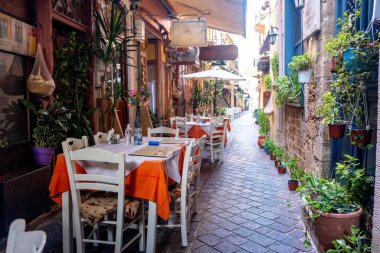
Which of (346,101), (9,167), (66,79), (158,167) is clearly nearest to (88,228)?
(9,167)

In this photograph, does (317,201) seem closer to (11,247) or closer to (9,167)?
(11,247)

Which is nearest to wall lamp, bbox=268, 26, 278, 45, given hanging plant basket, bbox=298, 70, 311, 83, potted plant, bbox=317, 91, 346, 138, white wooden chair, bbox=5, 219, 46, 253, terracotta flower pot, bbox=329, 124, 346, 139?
hanging plant basket, bbox=298, 70, 311, 83

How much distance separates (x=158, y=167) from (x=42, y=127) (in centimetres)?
175

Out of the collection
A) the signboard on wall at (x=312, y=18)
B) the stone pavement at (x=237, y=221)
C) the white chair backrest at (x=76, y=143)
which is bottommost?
the stone pavement at (x=237, y=221)

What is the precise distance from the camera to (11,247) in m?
0.98

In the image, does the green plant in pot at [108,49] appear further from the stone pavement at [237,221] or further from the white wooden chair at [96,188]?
the white wooden chair at [96,188]

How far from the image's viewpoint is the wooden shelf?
14.8ft

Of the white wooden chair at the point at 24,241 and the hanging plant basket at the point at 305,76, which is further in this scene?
the hanging plant basket at the point at 305,76

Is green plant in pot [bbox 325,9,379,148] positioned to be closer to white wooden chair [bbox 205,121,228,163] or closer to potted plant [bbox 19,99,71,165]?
potted plant [bbox 19,99,71,165]

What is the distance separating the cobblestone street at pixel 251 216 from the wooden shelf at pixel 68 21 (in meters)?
3.02

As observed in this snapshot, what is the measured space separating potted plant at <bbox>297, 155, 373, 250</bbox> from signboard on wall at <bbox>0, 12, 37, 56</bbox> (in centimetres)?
327

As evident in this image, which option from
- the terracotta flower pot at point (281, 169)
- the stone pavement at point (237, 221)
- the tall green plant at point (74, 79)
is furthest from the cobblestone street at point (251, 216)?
the tall green plant at point (74, 79)

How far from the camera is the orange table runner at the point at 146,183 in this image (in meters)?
2.90

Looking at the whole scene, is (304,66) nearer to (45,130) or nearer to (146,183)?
(146,183)
